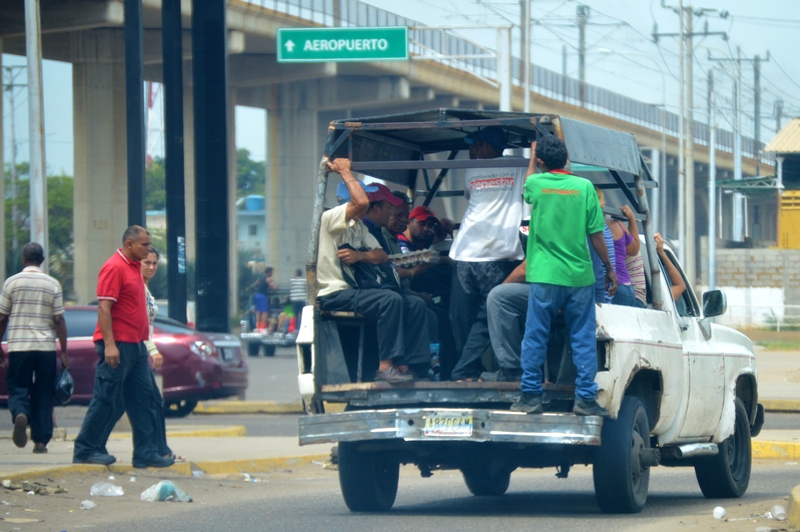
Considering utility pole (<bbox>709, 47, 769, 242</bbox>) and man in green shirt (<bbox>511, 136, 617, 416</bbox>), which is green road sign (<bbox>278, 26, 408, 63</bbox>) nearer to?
man in green shirt (<bbox>511, 136, 617, 416</bbox>)

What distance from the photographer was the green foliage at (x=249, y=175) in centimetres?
13312

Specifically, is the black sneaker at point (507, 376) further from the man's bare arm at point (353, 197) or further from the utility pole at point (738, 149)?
the utility pole at point (738, 149)

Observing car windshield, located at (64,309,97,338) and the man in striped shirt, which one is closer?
the man in striped shirt

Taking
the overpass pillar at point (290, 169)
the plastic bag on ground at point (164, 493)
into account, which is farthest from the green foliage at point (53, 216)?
the plastic bag on ground at point (164, 493)

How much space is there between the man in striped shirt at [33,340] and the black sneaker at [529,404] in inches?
190

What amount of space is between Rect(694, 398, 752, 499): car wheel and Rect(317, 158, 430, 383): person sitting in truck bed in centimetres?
239

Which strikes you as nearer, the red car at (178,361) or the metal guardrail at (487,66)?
the red car at (178,361)

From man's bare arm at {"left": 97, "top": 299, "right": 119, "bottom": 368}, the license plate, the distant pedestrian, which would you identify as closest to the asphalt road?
the license plate

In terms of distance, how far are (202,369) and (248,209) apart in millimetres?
99027

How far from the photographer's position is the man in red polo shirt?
934 centimetres

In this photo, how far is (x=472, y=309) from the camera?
8062 mm

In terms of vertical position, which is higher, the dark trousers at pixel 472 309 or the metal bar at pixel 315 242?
the metal bar at pixel 315 242

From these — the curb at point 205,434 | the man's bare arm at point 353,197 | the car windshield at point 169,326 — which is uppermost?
the man's bare arm at point 353,197

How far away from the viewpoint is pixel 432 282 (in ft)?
29.0
